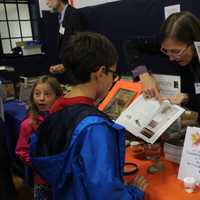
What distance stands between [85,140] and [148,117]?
0.40 meters

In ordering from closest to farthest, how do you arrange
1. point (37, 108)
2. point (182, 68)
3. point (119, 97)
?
point (119, 97)
point (182, 68)
point (37, 108)

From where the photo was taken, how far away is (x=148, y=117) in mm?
1146

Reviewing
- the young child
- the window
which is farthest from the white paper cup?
the window

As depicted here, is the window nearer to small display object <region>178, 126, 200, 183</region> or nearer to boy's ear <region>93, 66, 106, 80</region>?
boy's ear <region>93, 66, 106, 80</region>

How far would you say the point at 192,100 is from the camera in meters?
1.33

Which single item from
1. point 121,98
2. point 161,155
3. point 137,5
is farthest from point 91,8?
point 161,155

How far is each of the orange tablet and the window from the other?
255 cm

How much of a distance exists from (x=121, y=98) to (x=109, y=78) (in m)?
0.42

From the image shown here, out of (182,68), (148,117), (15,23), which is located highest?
(15,23)

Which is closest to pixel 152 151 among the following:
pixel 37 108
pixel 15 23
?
pixel 37 108

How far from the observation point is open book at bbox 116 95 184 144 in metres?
1.08

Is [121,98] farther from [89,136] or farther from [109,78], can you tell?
[89,136]

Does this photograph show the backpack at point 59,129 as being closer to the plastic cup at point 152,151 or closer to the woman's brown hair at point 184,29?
the plastic cup at point 152,151

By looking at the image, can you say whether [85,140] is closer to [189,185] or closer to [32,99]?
[189,185]
